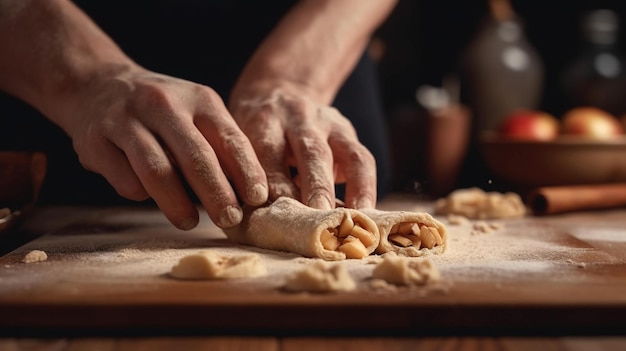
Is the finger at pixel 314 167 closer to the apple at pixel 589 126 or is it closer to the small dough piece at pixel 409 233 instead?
the small dough piece at pixel 409 233

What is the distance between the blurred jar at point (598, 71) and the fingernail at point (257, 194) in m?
2.53

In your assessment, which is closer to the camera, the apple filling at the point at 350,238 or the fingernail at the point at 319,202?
the apple filling at the point at 350,238

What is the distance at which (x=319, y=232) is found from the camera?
133 centimetres

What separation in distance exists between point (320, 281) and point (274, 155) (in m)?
0.58

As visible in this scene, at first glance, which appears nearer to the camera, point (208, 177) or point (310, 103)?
point (208, 177)

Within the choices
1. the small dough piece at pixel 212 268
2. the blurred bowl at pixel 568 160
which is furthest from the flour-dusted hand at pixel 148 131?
the blurred bowl at pixel 568 160

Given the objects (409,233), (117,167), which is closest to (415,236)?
(409,233)

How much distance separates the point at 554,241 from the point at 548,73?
105 inches

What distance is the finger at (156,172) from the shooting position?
144 cm

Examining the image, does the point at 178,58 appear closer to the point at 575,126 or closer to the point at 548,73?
the point at 575,126

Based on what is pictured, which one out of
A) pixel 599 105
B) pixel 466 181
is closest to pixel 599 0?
pixel 599 105

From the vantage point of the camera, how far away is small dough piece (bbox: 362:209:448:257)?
1.39 meters

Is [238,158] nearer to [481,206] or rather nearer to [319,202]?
[319,202]

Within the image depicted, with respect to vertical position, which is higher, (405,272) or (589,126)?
(589,126)
